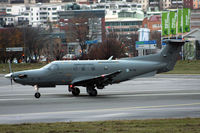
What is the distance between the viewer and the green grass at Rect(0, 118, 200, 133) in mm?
18203

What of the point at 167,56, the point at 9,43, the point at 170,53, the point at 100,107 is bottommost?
the point at 9,43

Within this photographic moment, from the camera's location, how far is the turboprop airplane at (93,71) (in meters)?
31.3

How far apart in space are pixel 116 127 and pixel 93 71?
547 inches

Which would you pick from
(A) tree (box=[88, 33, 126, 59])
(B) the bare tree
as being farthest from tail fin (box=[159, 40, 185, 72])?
(B) the bare tree

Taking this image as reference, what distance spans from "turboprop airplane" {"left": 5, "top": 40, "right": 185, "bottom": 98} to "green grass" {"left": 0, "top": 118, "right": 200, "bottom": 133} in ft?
35.8

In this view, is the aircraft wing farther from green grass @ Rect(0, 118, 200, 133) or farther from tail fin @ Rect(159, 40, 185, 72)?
green grass @ Rect(0, 118, 200, 133)

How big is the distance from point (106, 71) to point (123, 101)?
443 centimetres

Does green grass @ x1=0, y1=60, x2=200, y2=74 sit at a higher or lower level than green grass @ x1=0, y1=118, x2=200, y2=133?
lower

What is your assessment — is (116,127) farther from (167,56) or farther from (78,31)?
(78,31)

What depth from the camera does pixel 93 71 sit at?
32.7m

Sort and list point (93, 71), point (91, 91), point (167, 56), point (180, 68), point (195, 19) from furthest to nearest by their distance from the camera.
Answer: point (195, 19), point (180, 68), point (167, 56), point (93, 71), point (91, 91)

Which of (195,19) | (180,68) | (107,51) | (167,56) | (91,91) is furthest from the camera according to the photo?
(195,19)

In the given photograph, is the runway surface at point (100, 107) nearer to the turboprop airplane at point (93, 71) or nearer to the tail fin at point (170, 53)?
the turboprop airplane at point (93, 71)

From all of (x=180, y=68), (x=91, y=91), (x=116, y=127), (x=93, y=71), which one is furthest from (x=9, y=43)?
(x=116, y=127)
